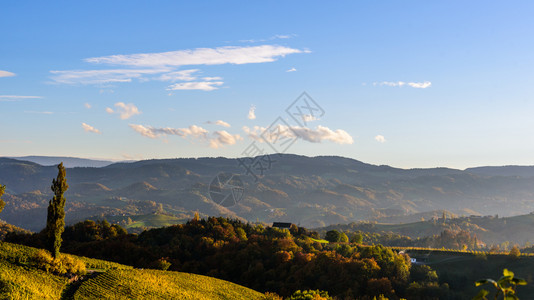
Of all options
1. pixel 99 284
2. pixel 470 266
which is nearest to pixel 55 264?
pixel 99 284

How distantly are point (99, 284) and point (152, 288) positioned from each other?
592 centimetres

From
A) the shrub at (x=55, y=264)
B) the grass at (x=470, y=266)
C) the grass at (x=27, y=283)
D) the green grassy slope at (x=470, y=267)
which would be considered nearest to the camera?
the grass at (x=27, y=283)

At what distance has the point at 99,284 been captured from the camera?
4462 centimetres

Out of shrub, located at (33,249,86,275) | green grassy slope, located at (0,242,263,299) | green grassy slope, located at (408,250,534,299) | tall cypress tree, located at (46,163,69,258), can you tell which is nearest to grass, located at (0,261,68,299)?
green grassy slope, located at (0,242,263,299)

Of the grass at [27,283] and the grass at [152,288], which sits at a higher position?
the grass at [27,283]

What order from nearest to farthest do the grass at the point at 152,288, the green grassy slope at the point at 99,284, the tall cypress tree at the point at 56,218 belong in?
the green grassy slope at the point at 99,284
the grass at the point at 152,288
the tall cypress tree at the point at 56,218

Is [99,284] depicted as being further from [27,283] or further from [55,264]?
[27,283]

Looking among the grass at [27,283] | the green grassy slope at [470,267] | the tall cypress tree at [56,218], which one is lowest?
the green grassy slope at [470,267]

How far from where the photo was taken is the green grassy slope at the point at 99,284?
125ft

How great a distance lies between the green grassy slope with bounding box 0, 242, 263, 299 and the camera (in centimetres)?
3803

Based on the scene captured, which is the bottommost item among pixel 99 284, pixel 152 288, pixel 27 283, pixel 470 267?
pixel 470 267

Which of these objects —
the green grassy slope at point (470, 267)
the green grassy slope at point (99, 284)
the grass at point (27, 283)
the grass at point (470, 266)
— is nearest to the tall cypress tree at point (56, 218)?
the green grassy slope at point (99, 284)

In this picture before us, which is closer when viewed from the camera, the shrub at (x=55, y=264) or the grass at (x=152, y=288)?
the grass at (x=152, y=288)

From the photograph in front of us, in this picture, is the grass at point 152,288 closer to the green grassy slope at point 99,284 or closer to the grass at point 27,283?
the green grassy slope at point 99,284
